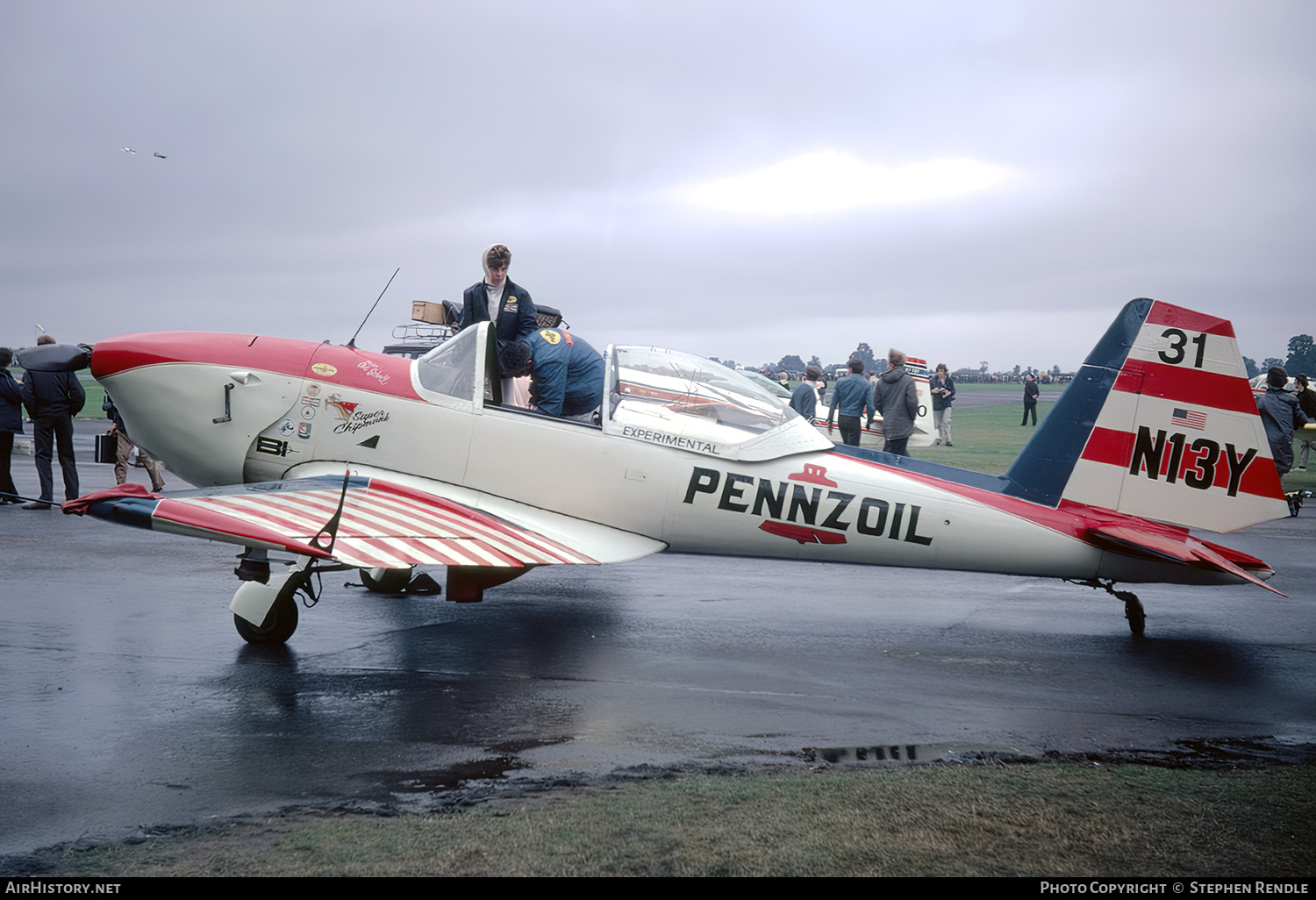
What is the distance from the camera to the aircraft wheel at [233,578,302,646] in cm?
611

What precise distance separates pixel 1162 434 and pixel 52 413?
13.0 metres

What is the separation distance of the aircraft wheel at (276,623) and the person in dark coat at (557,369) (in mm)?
2209

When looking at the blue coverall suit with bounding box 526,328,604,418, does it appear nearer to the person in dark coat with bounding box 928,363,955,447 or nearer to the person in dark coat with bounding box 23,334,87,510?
the person in dark coat with bounding box 23,334,87,510

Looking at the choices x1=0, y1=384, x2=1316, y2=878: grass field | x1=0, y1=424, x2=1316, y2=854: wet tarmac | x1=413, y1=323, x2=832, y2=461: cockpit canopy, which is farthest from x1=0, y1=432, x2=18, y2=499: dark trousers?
x1=0, y1=384, x2=1316, y2=878: grass field

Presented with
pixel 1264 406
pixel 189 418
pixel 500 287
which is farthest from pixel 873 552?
pixel 1264 406

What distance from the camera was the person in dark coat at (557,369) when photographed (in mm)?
7027

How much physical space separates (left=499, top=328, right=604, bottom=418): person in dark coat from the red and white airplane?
0.68ft

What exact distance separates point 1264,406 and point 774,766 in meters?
11.7

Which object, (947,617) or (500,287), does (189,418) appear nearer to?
(500,287)

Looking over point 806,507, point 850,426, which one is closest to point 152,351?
point 806,507

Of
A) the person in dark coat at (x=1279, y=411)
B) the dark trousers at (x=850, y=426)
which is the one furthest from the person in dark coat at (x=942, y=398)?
the person in dark coat at (x=1279, y=411)

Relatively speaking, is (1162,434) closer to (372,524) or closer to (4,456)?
(372,524)

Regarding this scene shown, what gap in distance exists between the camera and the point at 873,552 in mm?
6512

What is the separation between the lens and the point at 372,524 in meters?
5.79
